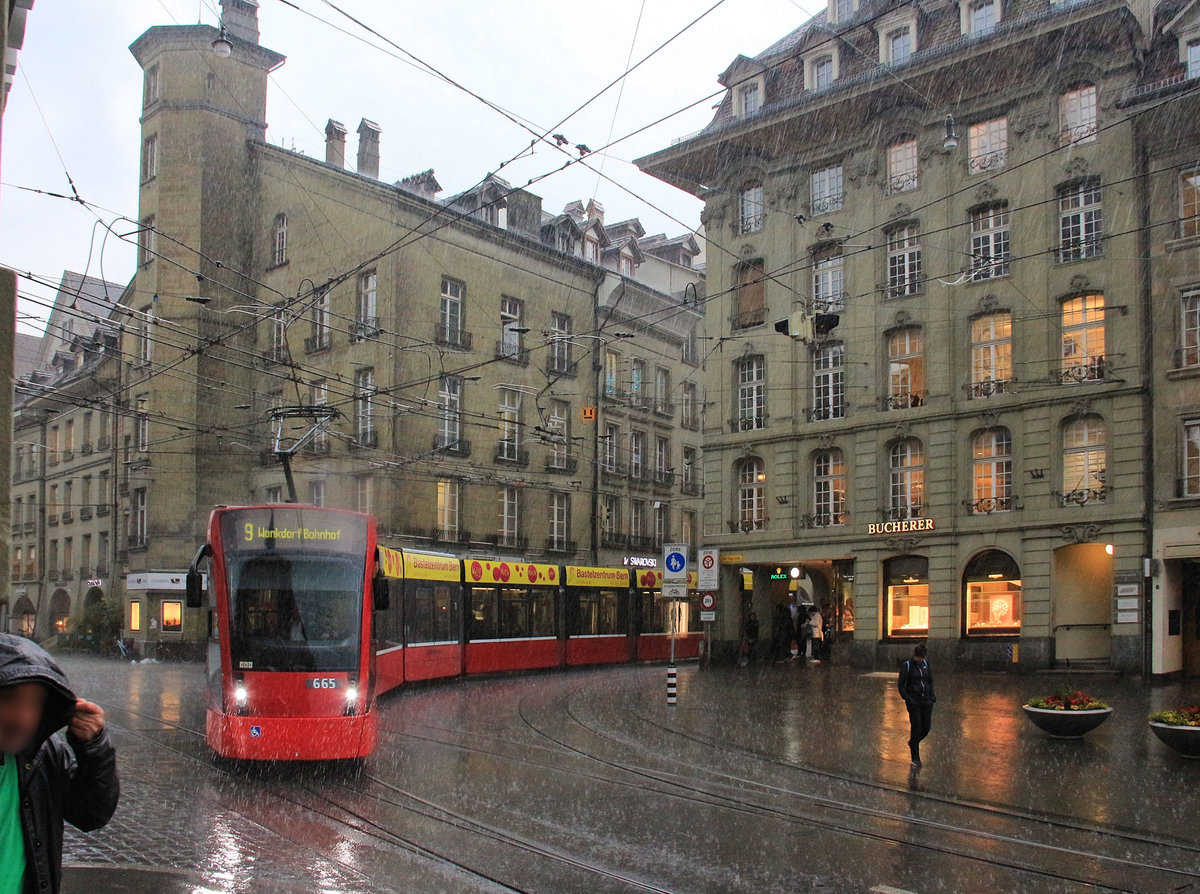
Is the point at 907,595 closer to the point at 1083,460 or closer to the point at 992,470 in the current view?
the point at 992,470

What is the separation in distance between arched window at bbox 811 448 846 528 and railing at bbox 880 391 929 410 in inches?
79.1

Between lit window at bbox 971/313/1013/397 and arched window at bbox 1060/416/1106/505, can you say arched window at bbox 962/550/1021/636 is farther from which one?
lit window at bbox 971/313/1013/397

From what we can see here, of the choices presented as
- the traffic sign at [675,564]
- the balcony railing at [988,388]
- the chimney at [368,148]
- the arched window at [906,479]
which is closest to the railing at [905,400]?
the arched window at [906,479]

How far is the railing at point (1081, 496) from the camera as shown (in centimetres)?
2842

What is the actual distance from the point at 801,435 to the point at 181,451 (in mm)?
22944

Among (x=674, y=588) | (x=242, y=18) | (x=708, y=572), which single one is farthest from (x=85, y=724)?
(x=242, y=18)

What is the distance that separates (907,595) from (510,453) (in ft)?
55.9

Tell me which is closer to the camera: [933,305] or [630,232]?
[933,305]

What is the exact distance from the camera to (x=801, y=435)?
3412cm

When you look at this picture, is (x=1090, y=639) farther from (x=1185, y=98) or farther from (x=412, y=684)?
(x=412, y=684)

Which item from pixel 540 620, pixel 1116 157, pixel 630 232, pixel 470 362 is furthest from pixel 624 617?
pixel 630 232

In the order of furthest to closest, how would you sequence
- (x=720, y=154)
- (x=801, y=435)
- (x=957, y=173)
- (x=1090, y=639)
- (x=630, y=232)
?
(x=630, y=232)
(x=720, y=154)
(x=801, y=435)
(x=957, y=173)
(x=1090, y=639)

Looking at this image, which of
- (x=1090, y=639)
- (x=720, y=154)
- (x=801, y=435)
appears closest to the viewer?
(x=1090, y=639)

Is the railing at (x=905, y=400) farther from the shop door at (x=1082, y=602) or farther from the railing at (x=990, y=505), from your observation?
the shop door at (x=1082, y=602)
